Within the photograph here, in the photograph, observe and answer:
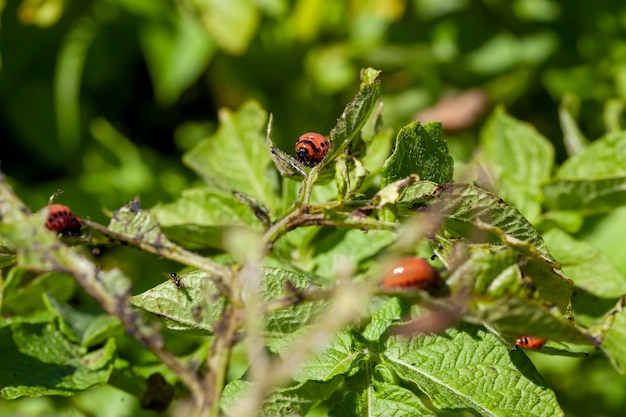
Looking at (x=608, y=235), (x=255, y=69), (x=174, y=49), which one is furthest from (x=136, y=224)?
(x=255, y=69)

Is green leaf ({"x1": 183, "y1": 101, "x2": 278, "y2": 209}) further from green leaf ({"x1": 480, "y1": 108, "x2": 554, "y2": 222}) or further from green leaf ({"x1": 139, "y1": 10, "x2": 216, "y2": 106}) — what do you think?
green leaf ({"x1": 139, "y1": 10, "x2": 216, "y2": 106})

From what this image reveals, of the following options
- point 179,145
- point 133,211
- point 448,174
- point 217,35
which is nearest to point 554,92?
point 217,35

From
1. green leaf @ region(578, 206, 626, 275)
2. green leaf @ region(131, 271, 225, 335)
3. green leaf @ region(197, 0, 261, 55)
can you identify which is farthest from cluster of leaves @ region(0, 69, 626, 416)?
green leaf @ region(197, 0, 261, 55)

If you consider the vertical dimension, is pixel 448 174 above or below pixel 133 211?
above

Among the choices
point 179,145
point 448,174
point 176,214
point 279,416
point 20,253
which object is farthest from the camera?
point 179,145

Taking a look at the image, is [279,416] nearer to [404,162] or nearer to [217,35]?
[404,162]

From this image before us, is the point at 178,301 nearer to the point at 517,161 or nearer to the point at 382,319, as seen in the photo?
the point at 382,319

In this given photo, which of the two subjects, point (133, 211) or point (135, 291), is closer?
point (133, 211)
